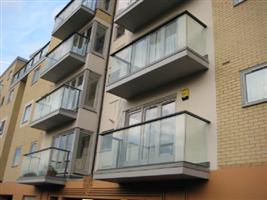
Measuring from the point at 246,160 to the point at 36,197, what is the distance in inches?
445

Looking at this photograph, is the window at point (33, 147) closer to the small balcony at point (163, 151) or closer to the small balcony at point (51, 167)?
the small balcony at point (51, 167)

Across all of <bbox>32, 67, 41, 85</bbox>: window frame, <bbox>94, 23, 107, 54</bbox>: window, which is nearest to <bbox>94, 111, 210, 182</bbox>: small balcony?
<bbox>94, 23, 107, 54</bbox>: window

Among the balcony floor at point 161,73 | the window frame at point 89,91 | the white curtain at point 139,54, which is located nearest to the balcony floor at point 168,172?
the balcony floor at point 161,73

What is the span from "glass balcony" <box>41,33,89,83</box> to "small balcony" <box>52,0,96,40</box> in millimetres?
1413

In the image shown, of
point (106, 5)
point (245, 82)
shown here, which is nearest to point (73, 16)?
point (106, 5)

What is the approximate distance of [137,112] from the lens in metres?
11.0

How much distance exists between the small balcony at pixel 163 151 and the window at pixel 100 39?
6649mm

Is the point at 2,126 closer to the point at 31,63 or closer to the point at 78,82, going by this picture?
the point at 31,63

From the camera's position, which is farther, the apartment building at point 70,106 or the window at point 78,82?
the window at point 78,82

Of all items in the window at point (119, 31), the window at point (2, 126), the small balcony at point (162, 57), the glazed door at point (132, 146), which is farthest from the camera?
the window at point (2, 126)

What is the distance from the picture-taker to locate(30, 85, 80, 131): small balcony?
531 inches

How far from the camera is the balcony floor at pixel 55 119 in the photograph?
13.4 meters

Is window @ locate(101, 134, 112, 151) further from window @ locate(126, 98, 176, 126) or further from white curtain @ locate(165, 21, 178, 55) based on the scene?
white curtain @ locate(165, 21, 178, 55)

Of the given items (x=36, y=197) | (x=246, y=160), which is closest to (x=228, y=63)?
(x=246, y=160)
